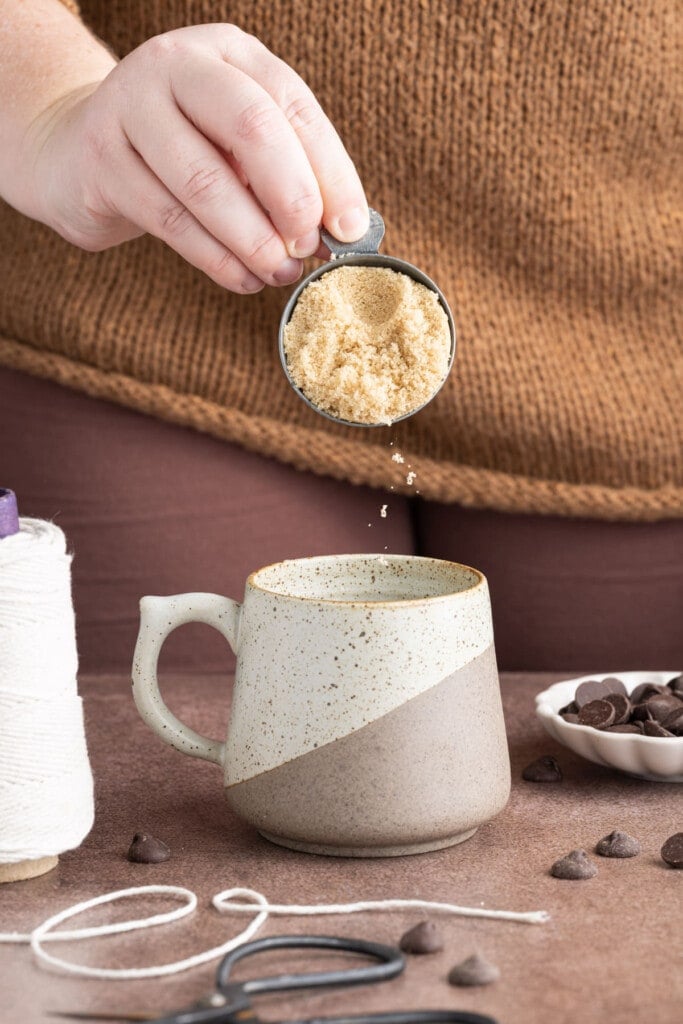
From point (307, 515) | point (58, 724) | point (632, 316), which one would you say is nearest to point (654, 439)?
point (632, 316)

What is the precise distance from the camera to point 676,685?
2.92 ft

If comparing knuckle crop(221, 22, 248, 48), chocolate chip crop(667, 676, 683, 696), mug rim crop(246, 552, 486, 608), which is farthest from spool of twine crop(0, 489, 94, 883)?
chocolate chip crop(667, 676, 683, 696)

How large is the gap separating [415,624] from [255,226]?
27cm

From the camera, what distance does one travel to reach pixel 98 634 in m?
1.20

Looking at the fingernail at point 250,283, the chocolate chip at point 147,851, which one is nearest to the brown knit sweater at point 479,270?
the fingernail at point 250,283

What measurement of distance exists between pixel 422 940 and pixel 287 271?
0.42 m

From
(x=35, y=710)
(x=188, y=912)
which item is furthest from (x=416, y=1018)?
(x=35, y=710)

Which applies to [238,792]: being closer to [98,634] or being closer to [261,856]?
[261,856]

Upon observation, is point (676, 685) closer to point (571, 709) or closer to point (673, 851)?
point (571, 709)

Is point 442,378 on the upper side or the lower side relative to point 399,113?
lower

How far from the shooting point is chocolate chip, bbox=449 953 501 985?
1.78ft

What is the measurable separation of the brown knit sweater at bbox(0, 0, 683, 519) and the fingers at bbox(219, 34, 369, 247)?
0.34 meters

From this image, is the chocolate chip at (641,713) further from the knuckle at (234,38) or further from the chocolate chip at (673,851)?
the knuckle at (234,38)

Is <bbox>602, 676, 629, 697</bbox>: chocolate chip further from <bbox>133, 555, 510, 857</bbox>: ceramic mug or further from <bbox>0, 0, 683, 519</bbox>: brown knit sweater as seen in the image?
<bbox>0, 0, 683, 519</bbox>: brown knit sweater
